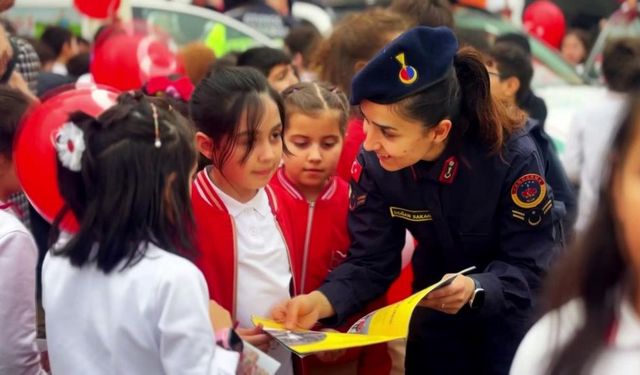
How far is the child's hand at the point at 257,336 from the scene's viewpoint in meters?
2.57

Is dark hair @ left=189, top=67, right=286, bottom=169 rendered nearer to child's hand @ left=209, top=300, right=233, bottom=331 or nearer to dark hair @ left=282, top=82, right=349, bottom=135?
dark hair @ left=282, top=82, right=349, bottom=135

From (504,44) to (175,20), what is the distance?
10.3 ft

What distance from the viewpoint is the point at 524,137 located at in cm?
281

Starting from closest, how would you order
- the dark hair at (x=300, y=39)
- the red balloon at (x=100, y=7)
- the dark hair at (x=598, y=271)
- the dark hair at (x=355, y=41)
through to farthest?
the dark hair at (x=598, y=271) → the dark hair at (x=355, y=41) → the red balloon at (x=100, y=7) → the dark hair at (x=300, y=39)

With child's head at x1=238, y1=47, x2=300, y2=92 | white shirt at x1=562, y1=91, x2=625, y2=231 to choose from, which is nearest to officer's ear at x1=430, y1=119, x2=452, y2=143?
white shirt at x1=562, y1=91, x2=625, y2=231

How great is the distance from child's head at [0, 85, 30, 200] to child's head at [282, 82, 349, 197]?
32.6 inches

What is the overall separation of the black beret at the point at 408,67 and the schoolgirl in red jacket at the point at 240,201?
302 millimetres

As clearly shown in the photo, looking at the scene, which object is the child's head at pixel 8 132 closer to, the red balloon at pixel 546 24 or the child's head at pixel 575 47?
the child's head at pixel 575 47

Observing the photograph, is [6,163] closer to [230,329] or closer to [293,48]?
[230,329]

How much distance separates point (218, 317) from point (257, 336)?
187 millimetres

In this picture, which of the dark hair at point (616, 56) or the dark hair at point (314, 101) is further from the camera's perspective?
the dark hair at point (616, 56)

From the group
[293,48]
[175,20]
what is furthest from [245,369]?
[175,20]

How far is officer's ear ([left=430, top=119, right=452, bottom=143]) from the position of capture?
267 cm

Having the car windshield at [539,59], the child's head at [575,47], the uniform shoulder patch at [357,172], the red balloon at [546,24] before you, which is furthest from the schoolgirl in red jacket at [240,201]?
the red balloon at [546,24]
